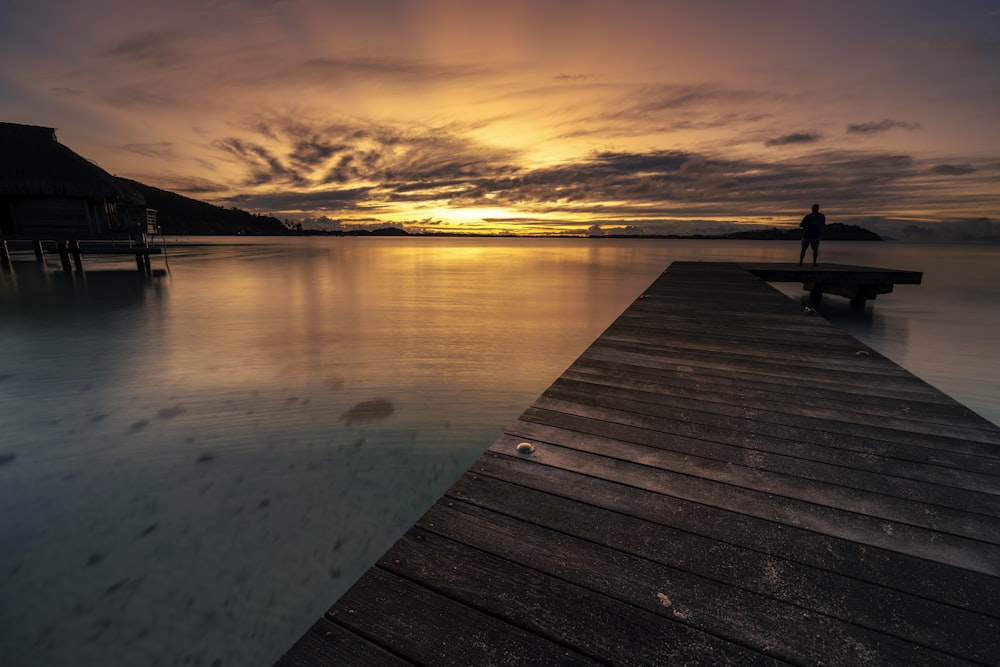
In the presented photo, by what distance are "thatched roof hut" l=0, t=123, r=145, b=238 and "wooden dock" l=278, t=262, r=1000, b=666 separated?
98.3 feet

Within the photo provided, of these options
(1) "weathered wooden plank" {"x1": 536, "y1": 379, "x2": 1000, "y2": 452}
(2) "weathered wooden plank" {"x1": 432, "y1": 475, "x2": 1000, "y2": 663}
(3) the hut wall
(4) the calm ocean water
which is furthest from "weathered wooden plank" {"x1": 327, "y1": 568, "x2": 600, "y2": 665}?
(3) the hut wall

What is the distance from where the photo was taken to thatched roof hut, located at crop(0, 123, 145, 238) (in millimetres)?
21453

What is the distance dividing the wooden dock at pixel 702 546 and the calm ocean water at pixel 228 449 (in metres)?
1.81

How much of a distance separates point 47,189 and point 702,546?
3159 centimetres

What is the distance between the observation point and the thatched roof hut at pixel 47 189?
21453mm

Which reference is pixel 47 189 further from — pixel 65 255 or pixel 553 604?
pixel 553 604

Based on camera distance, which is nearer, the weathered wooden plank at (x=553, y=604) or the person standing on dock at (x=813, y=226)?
the weathered wooden plank at (x=553, y=604)

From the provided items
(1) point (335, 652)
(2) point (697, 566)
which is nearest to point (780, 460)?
(2) point (697, 566)

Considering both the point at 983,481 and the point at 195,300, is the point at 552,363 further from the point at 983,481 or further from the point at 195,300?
the point at 195,300

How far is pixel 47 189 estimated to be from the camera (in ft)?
Result: 70.3

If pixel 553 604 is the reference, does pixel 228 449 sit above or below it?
below

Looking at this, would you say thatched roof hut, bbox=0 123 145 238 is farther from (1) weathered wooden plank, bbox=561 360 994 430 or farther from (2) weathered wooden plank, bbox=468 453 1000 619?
(2) weathered wooden plank, bbox=468 453 1000 619

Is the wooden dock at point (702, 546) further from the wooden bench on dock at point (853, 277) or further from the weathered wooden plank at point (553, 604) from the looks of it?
the wooden bench on dock at point (853, 277)

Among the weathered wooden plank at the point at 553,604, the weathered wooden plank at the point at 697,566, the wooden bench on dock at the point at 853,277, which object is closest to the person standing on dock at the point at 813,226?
the wooden bench on dock at the point at 853,277
